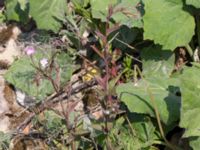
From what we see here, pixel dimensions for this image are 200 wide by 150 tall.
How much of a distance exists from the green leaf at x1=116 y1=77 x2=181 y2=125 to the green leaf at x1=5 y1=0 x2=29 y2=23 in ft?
4.18

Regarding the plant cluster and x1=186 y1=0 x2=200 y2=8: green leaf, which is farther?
x1=186 y1=0 x2=200 y2=8: green leaf

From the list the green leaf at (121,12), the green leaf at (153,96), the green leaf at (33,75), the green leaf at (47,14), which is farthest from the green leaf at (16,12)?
the green leaf at (153,96)

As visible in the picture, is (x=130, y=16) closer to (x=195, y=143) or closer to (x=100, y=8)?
(x=100, y=8)

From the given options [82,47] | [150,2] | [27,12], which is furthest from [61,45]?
[150,2]

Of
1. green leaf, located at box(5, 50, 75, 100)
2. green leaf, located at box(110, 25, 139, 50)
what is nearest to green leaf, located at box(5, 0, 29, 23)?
green leaf, located at box(5, 50, 75, 100)

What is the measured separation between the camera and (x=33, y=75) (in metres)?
3.69

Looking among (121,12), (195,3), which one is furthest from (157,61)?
(195,3)

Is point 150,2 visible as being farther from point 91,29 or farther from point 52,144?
point 52,144

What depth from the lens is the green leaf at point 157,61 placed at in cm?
354

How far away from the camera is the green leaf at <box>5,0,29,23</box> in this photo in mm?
4133

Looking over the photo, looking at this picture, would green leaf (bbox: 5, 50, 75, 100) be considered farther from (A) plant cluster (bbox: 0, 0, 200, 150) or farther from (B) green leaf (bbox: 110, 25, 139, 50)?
(B) green leaf (bbox: 110, 25, 139, 50)

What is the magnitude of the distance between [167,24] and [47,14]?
97 centimetres

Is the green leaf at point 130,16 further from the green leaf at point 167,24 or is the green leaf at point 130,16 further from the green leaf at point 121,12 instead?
the green leaf at point 167,24

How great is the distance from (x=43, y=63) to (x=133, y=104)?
850mm
